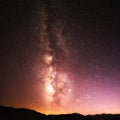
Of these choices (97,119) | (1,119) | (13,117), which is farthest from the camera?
(97,119)

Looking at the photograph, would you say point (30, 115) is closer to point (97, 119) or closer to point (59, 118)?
point (59, 118)

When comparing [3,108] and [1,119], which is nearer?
[1,119]

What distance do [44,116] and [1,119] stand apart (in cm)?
1874

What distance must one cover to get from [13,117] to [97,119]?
92.6ft

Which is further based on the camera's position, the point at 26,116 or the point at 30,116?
the point at 26,116

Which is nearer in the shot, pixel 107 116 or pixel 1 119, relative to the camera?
pixel 1 119

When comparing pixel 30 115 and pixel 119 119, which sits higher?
pixel 30 115

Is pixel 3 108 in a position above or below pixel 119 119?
above

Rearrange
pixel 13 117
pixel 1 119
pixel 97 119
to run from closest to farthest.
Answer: pixel 1 119
pixel 13 117
pixel 97 119

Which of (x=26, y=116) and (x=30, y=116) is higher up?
(x=26, y=116)

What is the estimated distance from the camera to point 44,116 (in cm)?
11769

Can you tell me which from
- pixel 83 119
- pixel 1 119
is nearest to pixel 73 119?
pixel 83 119

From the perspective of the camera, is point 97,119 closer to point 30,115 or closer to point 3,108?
point 30,115

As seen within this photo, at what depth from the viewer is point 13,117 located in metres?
111
